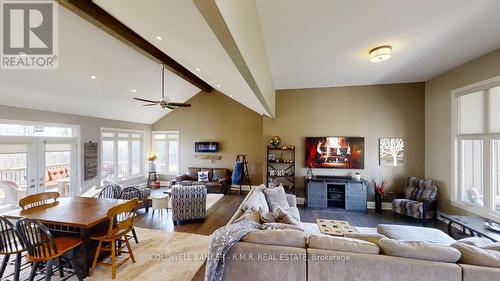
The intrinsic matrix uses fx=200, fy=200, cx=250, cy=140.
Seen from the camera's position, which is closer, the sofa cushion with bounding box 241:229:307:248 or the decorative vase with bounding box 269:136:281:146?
the sofa cushion with bounding box 241:229:307:248

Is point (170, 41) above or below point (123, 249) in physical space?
above

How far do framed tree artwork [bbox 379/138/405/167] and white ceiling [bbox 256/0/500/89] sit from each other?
5.83 ft

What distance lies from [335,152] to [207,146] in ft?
15.3

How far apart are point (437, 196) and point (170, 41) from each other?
20.5ft

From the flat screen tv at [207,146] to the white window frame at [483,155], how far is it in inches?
265

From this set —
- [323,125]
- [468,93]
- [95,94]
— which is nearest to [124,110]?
[95,94]

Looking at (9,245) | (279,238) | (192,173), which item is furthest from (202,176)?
(279,238)

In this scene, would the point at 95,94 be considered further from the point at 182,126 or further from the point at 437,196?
the point at 437,196

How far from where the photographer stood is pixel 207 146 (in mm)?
7883

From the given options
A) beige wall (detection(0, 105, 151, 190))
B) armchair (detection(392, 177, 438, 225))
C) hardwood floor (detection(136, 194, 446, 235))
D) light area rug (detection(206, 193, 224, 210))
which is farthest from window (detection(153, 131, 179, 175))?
armchair (detection(392, 177, 438, 225))

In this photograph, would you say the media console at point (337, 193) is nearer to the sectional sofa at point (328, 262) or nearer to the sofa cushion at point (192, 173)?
the sectional sofa at point (328, 262)

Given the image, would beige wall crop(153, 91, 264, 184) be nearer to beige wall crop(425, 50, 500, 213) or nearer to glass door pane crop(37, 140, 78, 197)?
glass door pane crop(37, 140, 78, 197)

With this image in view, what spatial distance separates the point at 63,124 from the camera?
5.29 meters
